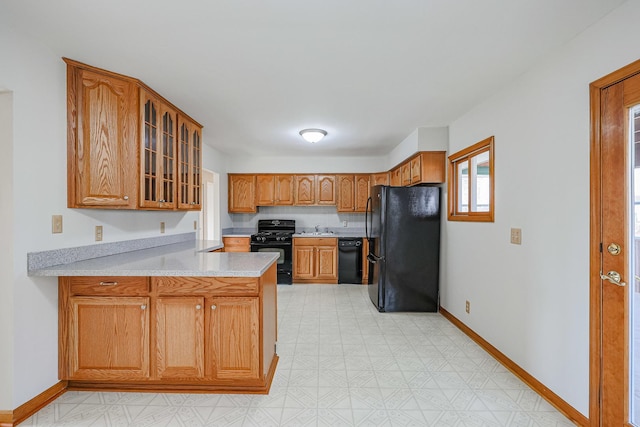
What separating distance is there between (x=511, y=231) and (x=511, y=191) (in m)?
0.31

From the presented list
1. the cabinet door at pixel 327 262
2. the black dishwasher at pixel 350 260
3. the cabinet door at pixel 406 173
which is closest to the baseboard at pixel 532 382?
the cabinet door at pixel 406 173

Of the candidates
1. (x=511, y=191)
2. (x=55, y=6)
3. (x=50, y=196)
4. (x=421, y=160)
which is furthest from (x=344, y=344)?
(x=55, y=6)

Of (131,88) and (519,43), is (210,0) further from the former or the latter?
(519,43)

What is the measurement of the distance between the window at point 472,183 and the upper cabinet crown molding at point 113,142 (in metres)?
2.90

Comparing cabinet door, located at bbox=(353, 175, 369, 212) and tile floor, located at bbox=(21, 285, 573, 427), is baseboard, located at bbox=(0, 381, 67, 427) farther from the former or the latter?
cabinet door, located at bbox=(353, 175, 369, 212)

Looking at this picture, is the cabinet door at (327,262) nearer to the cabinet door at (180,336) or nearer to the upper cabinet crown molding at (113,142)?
the upper cabinet crown molding at (113,142)

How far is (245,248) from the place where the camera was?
5176 mm

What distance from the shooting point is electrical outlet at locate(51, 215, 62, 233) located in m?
1.94

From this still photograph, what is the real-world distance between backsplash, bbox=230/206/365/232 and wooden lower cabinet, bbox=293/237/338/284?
0.60m

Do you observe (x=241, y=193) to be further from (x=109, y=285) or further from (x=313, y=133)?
(x=109, y=285)

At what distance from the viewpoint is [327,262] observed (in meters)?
5.23

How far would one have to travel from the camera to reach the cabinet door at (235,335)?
1.92 metres

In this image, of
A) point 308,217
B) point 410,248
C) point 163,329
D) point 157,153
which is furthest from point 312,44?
point 308,217

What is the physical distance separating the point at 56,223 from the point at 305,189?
3.87 metres
